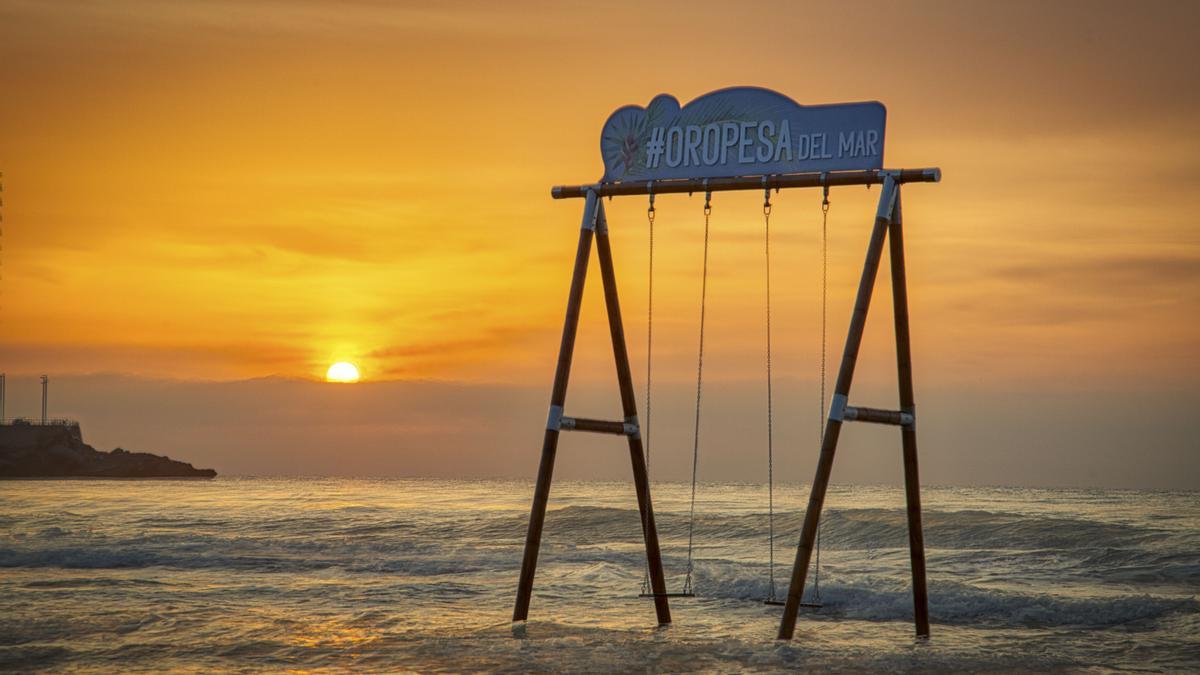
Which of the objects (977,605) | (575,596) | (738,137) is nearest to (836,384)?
(738,137)

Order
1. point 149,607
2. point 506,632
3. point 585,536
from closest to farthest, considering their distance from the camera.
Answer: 1. point 506,632
2. point 149,607
3. point 585,536

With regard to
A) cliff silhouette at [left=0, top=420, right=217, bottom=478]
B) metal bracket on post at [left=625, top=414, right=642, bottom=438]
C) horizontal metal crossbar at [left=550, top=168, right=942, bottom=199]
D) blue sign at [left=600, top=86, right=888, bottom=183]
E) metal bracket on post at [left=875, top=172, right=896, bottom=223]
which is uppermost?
blue sign at [left=600, top=86, right=888, bottom=183]

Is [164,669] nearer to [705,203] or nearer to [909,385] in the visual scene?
[705,203]

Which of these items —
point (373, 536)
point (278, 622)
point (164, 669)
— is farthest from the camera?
point (373, 536)

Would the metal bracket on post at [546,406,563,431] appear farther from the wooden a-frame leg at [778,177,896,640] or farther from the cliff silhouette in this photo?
the cliff silhouette

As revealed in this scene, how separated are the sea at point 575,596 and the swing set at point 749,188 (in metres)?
1.00

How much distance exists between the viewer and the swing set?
9391 mm

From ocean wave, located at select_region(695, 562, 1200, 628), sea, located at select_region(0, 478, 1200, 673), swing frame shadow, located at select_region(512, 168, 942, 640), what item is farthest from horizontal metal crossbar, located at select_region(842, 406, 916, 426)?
ocean wave, located at select_region(695, 562, 1200, 628)

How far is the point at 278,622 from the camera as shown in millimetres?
12164

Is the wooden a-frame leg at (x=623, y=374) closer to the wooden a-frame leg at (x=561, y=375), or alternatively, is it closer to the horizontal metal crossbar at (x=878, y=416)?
the wooden a-frame leg at (x=561, y=375)

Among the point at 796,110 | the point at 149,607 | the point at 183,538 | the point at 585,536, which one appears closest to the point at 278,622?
the point at 149,607

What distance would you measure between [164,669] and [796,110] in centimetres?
704

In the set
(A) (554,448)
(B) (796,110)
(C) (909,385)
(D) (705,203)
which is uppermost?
(B) (796,110)

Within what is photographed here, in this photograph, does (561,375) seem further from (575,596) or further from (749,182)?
(575,596)
